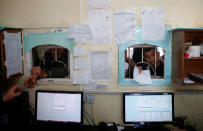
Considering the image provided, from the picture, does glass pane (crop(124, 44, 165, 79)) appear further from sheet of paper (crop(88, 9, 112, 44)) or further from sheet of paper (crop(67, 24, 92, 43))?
sheet of paper (crop(67, 24, 92, 43))

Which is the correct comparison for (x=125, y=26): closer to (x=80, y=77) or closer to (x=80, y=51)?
(x=80, y=51)

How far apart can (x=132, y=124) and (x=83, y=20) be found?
1.32m

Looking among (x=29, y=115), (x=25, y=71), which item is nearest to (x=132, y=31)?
(x=25, y=71)

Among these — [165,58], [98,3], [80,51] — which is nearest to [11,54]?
[80,51]

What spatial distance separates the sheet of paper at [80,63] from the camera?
6.45 feet

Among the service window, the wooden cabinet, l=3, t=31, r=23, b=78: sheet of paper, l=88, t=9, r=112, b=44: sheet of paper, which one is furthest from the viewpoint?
the service window

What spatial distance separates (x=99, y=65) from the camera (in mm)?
1951

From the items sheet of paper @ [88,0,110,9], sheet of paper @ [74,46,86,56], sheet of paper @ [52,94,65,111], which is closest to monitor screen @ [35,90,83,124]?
sheet of paper @ [52,94,65,111]

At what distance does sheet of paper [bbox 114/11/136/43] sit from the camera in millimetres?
1886

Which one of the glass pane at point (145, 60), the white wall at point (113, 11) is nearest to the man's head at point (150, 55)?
the glass pane at point (145, 60)

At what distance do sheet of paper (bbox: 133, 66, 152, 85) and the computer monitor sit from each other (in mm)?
160

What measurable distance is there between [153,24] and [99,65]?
2.48 feet

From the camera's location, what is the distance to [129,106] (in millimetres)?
1850

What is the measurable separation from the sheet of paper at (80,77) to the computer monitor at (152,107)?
0.49 metres
